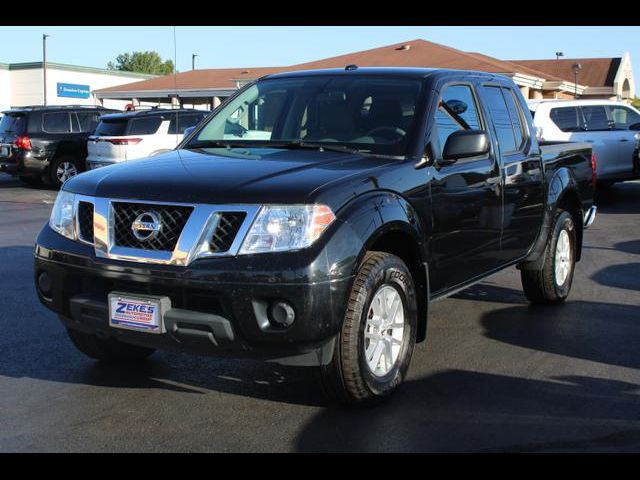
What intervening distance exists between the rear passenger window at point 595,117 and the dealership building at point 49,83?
38021 mm

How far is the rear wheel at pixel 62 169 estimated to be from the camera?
1909cm

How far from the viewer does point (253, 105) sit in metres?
5.70

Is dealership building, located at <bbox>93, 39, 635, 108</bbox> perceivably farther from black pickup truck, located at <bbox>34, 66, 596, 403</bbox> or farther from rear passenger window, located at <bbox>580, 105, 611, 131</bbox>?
black pickup truck, located at <bbox>34, 66, 596, 403</bbox>

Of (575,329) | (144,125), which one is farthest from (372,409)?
(144,125)

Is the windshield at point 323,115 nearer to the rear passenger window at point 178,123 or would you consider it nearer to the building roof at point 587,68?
the rear passenger window at point 178,123

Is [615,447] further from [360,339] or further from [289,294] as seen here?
[289,294]

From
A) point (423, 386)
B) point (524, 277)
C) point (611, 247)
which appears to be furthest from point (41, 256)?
point (611, 247)

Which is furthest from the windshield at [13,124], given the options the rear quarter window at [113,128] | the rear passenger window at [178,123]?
the rear passenger window at [178,123]

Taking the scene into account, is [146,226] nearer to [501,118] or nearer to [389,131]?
[389,131]

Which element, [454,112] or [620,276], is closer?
[454,112]

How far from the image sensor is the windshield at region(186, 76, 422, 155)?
505 cm

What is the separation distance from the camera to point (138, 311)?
3979mm

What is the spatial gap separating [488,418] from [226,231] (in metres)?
1.69

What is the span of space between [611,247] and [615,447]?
6974 mm
